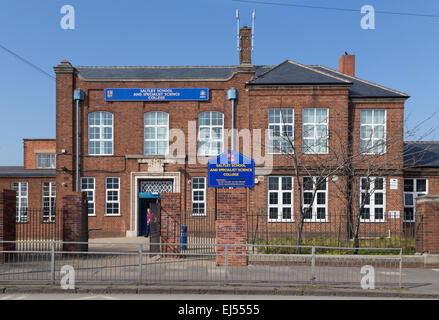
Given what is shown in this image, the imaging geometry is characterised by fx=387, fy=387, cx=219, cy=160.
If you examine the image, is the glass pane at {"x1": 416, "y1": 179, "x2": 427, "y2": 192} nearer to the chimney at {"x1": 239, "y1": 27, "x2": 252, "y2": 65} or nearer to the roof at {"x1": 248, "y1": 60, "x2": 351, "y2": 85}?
the roof at {"x1": 248, "y1": 60, "x2": 351, "y2": 85}

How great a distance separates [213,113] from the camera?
2228cm

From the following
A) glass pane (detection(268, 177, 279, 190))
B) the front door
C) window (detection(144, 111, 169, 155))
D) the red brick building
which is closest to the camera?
the front door

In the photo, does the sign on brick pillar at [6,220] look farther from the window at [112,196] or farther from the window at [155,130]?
the window at [155,130]

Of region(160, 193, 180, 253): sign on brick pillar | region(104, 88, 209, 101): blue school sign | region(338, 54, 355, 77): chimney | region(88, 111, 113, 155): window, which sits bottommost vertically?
region(160, 193, 180, 253): sign on brick pillar

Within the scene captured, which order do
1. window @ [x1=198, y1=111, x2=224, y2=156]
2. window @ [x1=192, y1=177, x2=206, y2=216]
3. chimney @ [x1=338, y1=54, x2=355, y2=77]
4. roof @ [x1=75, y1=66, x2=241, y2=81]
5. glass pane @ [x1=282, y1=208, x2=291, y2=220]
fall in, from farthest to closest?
chimney @ [x1=338, y1=54, x2=355, y2=77]
roof @ [x1=75, y1=66, x2=241, y2=81]
window @ [x1=198, y1=111, x2=224, y2=156]
window @ [x1=192, y1=177, x2=206, y2=216]
glass pane @ [x1=282, y1=208, x2=291, y2=220]

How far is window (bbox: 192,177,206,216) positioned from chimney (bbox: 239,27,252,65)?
7.48 metres

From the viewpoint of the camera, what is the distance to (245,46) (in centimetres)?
2306

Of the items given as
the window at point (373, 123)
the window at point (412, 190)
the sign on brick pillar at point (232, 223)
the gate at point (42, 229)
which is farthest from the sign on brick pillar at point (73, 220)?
the window at point (412, 190)

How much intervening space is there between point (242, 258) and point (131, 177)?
37.8 ft

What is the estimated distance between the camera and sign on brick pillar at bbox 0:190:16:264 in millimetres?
12461

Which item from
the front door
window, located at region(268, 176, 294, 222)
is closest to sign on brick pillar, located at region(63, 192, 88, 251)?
the front door

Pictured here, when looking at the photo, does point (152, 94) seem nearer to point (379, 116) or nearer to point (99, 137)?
point (99, 137)

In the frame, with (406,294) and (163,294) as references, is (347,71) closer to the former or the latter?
(406,294)

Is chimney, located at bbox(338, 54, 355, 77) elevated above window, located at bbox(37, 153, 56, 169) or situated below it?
above
